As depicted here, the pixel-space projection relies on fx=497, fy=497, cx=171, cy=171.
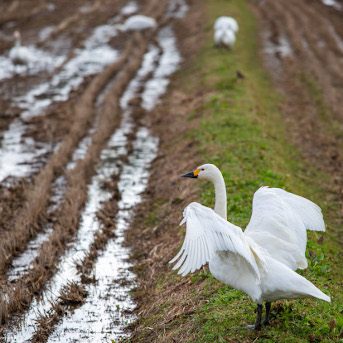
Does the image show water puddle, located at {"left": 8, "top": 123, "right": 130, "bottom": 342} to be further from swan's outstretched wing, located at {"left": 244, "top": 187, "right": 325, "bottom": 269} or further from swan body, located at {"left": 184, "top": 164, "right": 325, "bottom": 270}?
swan's outstretched wing, located at {"left": 244, "top": 187, "right": 325, "bottom": 269}

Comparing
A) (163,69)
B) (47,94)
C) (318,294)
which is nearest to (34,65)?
(47,94)

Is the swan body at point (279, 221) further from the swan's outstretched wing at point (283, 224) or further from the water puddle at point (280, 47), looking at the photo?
the water puddle at point (280, 47)

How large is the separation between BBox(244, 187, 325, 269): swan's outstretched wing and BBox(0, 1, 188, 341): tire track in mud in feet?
9.95

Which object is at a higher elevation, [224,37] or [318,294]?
[318,294]

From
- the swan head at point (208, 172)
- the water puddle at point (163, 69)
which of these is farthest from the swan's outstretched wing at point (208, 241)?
the water puddle at point (163, 69)

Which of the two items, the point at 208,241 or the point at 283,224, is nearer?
the point at 208,241

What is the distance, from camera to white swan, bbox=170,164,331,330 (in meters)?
4.50

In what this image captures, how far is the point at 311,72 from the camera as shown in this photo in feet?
64.2

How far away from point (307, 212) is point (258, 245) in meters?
0.87

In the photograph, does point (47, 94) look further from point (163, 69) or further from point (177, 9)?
point (177, 9)

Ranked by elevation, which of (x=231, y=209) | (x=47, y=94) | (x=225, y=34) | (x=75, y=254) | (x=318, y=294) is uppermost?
(x=318, y=294)

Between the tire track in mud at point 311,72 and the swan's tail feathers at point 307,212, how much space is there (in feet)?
14.8

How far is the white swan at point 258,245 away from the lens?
450 centimetres

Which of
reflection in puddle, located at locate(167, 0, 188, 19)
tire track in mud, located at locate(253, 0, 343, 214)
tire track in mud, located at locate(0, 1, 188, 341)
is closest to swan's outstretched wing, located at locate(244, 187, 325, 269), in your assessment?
tire track in mud, located at locate(0, 1, 188, 341)
